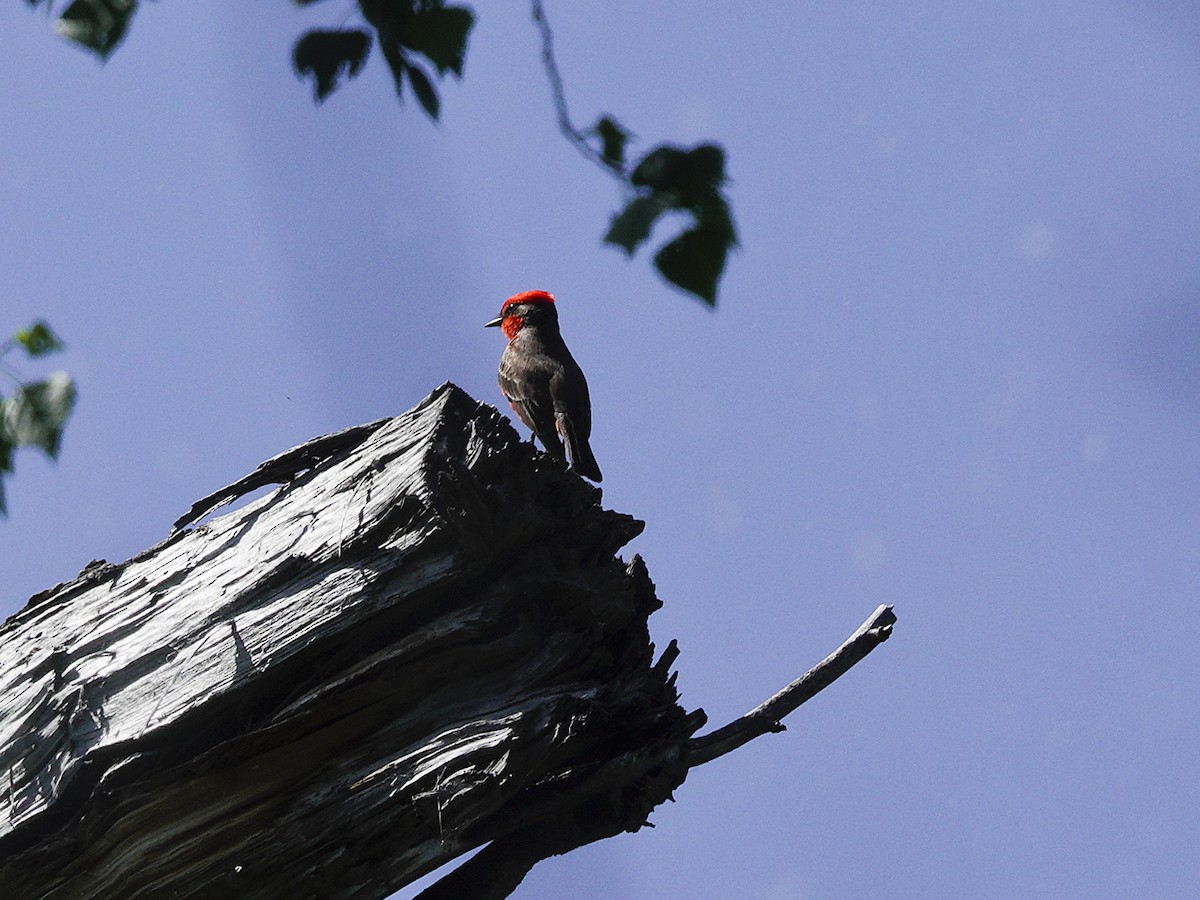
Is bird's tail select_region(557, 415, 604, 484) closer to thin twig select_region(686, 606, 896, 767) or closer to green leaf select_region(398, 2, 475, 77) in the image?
thin twig select_region(686, 606, 896, 767)

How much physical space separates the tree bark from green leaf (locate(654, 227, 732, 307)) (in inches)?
76.5

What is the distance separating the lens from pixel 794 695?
422 cm

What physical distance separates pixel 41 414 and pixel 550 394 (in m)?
5.10

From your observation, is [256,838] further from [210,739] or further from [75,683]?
[75,683]

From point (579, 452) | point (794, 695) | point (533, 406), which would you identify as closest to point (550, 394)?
point (533, 406)

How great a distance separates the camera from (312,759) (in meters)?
3.58

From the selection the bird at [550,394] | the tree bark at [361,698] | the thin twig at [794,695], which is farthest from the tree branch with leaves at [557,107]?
the bird at [550,394]

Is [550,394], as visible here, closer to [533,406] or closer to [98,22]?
[533,406]

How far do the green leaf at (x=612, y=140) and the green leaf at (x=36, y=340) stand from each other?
0.88 m

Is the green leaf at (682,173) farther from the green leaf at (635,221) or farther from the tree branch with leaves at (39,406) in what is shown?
the tree branch with leaves at (39,406)

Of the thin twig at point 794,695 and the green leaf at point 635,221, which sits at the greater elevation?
the green leaf at point 635,221

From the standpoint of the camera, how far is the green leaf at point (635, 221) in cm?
178

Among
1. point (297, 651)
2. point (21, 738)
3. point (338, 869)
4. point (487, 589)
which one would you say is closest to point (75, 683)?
point (21, 738)

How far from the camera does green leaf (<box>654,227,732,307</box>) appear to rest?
181cm
